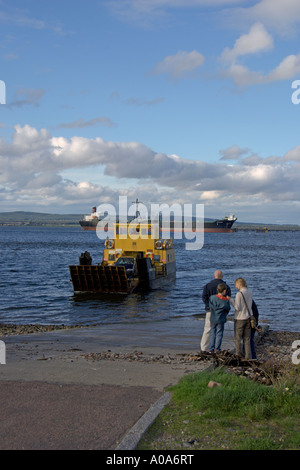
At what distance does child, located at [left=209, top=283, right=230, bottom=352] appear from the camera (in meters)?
10.5

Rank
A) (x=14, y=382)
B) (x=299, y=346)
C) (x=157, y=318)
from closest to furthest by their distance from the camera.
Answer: (x=14, y=382) < (x=299, y=346) < (x=157, y=318)

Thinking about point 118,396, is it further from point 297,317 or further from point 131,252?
point 131,252

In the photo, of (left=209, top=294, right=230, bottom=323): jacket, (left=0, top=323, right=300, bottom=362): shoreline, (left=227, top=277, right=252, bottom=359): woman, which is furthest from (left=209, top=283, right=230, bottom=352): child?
(left=0, top=323, right=300, bottom=362): shoreline

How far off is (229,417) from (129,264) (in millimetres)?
25645

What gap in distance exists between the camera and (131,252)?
112 feet

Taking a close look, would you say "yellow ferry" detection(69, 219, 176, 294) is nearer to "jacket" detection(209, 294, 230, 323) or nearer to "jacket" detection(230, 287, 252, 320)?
"jacket" detection(209, 294, 230, 323)

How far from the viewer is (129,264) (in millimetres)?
31938

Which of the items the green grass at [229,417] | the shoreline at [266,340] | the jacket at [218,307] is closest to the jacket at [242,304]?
the jacket at [218,307]

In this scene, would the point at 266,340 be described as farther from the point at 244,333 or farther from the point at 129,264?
the point at 129,264

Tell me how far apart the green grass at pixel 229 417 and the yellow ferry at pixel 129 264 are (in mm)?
21846

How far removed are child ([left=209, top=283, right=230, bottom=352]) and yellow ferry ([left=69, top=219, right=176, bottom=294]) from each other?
18.2 m

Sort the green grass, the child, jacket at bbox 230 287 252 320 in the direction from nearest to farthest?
the green grass → jacket at bbox 230 287 252 320 → the child
